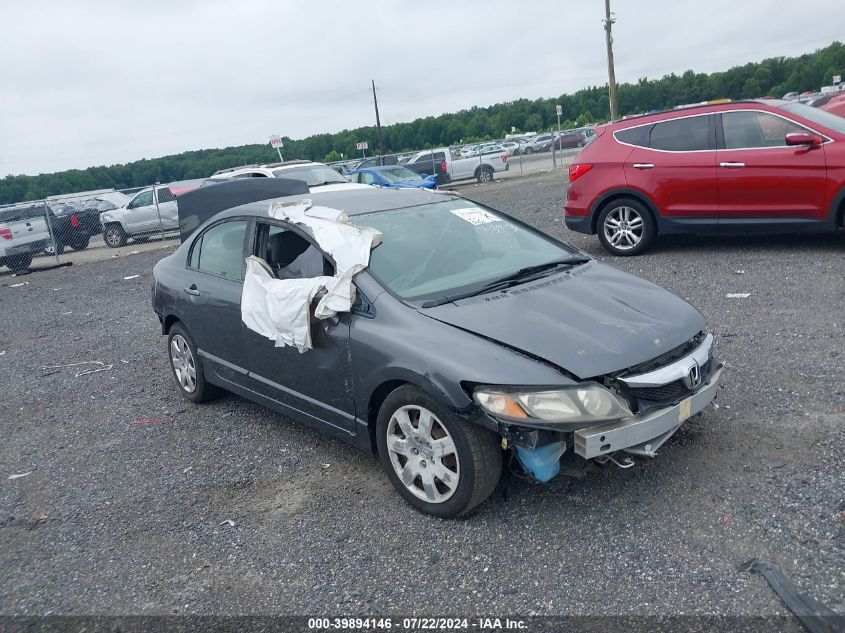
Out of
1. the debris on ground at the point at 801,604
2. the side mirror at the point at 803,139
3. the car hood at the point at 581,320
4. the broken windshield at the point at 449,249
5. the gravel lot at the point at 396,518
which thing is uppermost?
the side mirror at the point at 803,139

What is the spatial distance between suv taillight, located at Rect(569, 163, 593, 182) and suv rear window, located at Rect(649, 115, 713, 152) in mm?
808

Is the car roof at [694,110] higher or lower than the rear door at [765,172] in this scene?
higher

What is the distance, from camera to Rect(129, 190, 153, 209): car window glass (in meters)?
20.5

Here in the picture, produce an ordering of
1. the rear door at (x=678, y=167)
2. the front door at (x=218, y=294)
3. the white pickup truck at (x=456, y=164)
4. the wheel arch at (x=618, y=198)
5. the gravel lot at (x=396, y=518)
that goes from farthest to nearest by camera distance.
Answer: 1. the white pickup truck at (x=456, y=164)
2. the wheel arch at (x=618, y=198)
3. the rear door at (x=678, y=167)
4. the front door at (x=218, y=294)
5. the gravel lot at (x=396, y=518)

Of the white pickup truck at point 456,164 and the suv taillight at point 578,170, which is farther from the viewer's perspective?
the white pickup truck at point 456,164

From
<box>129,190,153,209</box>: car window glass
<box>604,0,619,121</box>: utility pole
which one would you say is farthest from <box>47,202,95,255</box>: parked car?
<box>604,0,619,121</box>: utility pole

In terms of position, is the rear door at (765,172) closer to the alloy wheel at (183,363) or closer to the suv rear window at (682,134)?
the suv rear window at (682,134)

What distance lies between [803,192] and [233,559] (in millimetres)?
7149

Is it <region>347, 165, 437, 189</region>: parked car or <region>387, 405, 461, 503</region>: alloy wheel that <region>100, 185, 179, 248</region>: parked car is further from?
<region>387, 405, 461, 503</region>: alloy wheel

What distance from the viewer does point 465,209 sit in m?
5.14

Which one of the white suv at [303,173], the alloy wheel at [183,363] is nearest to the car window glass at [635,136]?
the alloy wheel at [183,363]

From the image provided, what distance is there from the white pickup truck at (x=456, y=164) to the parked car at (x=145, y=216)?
9533mm

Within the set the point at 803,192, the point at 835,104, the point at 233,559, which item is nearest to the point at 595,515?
the point at 233,559

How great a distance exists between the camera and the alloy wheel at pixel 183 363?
5793 millimetres
